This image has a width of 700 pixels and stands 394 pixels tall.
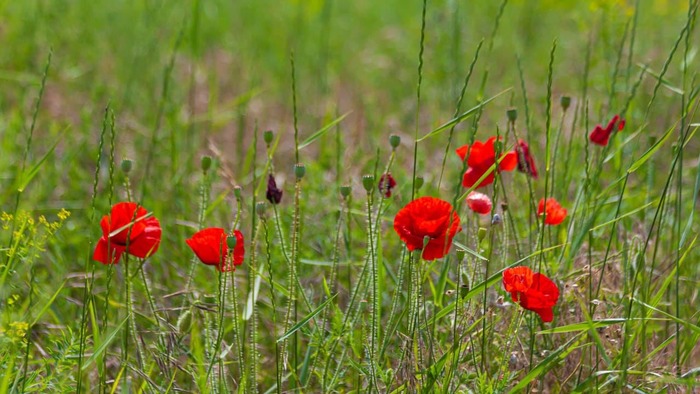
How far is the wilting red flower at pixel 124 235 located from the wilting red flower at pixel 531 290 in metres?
0.59

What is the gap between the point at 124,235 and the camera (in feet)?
5.18

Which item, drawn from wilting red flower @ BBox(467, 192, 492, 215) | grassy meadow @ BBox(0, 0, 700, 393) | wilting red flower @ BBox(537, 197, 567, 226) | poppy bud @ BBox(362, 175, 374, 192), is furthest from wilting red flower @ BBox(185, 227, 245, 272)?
wilting red flower @ BBox(537, 197, 567, 226)

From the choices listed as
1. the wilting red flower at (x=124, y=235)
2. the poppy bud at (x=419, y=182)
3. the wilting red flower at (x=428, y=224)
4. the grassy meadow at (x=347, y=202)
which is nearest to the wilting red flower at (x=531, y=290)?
the grassy meadow at (x=347, y=202)

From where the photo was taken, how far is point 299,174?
158 centimetres

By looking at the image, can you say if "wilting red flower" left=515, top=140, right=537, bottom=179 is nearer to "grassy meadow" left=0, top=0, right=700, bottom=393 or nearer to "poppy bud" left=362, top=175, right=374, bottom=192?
"grassy meadow" left=0, top=0, right=700, bottom=393

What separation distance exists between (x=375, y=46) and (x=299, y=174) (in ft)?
10.4

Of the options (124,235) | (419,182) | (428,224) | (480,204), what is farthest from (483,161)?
(124,235)

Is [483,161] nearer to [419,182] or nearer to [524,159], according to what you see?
[524,159]

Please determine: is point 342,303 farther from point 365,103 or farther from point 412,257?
point 365,103

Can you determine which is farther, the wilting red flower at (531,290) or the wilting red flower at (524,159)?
the wilting red flower at (524,159)

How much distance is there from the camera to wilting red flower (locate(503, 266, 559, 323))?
147cm

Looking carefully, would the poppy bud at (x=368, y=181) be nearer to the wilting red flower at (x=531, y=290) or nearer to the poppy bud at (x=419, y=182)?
the poppy bud at (x=419, y=182)

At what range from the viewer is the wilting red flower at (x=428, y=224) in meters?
1.50

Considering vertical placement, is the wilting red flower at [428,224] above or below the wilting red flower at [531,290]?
above
